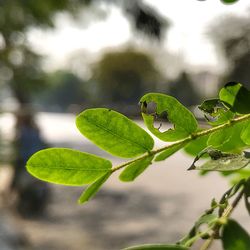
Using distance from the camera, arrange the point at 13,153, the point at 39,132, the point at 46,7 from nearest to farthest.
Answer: the point at 13,153 → the point at 39,132 → the point at 46,7

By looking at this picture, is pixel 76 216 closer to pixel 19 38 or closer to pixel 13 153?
pixel 13 153

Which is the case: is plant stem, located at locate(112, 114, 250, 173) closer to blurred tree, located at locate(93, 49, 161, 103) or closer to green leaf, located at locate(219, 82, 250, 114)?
green leaf, located at locate(219, 82, 250, 114)

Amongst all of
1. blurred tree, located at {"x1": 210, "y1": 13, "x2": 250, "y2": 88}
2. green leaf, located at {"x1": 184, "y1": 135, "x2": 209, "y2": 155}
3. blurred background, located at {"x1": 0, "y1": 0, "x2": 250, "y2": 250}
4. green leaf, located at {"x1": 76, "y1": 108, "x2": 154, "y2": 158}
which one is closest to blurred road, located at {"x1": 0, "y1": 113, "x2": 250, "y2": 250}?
blurred background, located at {"x1": 0, "y1": 0, "x2": 250, "y2": 250}

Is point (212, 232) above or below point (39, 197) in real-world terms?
below

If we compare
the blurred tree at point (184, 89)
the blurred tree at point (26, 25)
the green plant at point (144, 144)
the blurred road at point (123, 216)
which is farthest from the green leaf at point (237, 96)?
the blurred tree at point (184, 89)

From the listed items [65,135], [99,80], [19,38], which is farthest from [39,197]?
[99,80]

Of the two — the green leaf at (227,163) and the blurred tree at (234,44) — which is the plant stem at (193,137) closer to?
the green leaf at (227,163)
